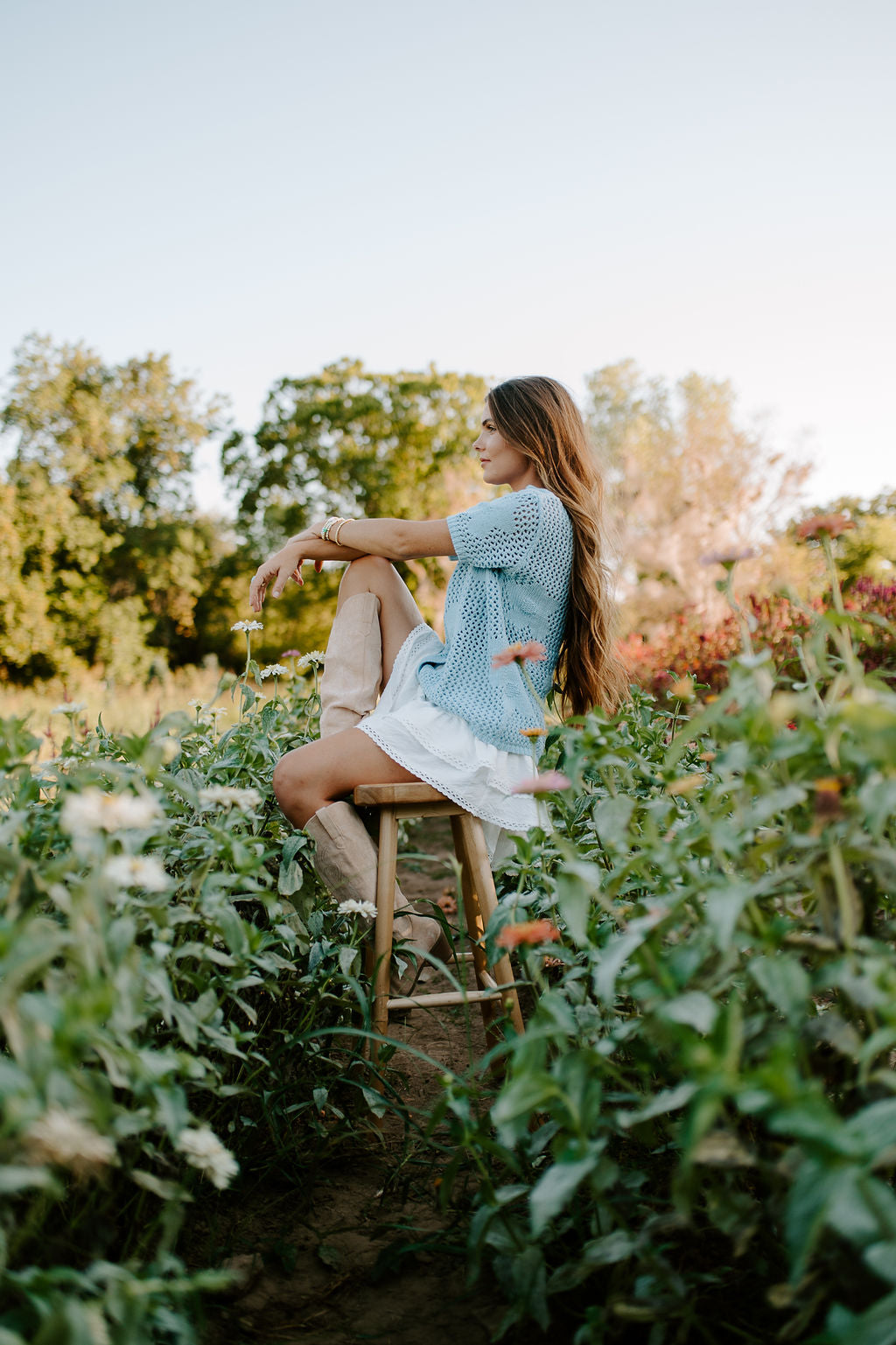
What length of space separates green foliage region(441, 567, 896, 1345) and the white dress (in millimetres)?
632

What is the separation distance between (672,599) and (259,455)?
32.7 ft

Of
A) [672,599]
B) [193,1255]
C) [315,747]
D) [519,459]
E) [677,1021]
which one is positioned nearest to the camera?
[677,1021]

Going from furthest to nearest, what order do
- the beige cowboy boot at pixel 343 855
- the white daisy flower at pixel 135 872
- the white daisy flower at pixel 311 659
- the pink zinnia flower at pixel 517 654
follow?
the white daisy flower at pixel 311 659 → the beige cowboy boot at pixel 343 855 → the pink zinnia flower at pixel 517 654 → the white daisy flower at pixel 135 872

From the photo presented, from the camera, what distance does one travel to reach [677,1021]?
827 mm

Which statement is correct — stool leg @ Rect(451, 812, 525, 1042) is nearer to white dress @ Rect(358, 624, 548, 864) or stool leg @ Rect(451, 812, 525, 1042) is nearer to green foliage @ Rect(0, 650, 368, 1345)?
white dress @ Rect(358, 624, 548, 864)

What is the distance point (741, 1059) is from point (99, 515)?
1963 cm

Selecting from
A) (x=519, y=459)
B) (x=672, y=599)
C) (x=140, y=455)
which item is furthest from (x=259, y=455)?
(x=519, y=459)

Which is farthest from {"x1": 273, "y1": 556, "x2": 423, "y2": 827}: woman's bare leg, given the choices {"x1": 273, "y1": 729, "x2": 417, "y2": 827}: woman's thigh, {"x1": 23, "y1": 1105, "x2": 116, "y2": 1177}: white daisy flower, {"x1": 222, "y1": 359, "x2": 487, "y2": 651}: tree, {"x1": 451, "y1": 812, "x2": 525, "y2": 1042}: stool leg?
{"x1": 222, "y1": 359, "x2": 487, "y2": 651}: tree

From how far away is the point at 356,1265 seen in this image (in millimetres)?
1367

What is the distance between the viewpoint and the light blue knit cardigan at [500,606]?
6.92 ft

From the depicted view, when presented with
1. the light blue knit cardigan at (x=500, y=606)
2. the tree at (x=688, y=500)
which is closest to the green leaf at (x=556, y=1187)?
the light blue knit cardigan at (x=500, y=606)

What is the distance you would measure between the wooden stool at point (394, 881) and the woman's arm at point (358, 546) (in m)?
0.60

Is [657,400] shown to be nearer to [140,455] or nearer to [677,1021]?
[140,455]

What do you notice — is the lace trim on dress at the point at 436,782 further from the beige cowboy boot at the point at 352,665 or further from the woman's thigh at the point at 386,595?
the woman's thigh at the point at 386,595
